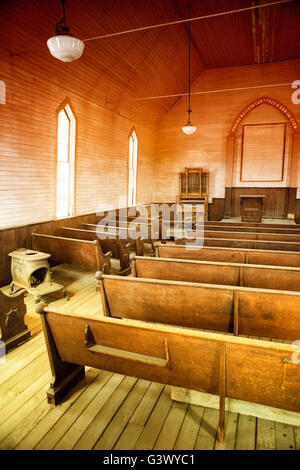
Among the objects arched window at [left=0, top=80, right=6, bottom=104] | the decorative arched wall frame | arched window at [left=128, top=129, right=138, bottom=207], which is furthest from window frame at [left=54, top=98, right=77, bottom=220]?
the decorative arched wall frame

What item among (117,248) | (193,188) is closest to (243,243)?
(117,248)

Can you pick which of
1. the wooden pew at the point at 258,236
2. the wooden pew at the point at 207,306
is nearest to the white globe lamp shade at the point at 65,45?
the wooden pew at the point at 207,306

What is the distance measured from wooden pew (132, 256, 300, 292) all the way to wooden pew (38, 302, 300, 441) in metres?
1.37

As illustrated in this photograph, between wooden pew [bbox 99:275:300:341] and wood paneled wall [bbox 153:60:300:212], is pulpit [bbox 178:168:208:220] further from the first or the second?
wooden pew [bbox 99:275:300:341]

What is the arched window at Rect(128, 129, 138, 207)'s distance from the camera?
10.8 meters

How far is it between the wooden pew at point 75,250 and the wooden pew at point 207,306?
196 centimetres

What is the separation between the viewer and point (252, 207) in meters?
11.3

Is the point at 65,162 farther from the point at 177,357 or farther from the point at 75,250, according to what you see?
the point at 177,357

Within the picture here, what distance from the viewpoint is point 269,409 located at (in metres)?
2.32

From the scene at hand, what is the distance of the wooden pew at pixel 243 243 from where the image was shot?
491cm

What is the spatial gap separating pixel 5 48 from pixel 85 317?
4896 mm

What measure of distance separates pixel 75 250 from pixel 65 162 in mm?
2769
